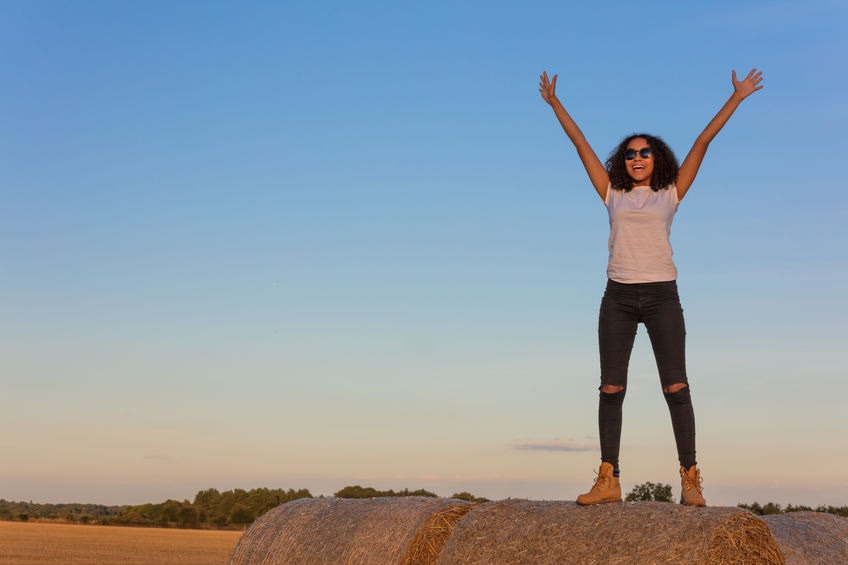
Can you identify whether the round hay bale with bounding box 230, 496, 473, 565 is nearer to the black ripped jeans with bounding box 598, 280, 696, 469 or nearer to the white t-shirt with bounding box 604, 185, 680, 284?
the black ripped jeans with bounding box 598, 280, 696, 469

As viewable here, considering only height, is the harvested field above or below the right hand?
below

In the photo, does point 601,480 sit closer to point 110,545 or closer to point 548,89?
point 548,89

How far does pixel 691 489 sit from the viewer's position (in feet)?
22.3

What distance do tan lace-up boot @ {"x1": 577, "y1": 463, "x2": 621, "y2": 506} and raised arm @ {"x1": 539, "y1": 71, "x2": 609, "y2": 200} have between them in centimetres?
199

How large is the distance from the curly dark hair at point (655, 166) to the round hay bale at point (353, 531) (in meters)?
4.12

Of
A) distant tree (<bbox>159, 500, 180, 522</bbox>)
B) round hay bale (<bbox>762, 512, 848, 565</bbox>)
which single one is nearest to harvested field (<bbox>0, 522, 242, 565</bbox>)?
distant tree (<bbox>159, 500, 180, 522</bbox>)

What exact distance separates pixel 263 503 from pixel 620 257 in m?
31.0

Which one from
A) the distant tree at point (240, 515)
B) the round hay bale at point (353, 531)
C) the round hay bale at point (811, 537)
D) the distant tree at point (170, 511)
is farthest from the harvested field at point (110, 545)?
the round hay bale at point (811, 537)

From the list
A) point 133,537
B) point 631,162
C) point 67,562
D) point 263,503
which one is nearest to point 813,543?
point 631,162

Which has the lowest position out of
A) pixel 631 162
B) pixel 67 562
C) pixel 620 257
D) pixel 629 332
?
pixel 67 562

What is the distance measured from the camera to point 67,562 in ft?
69.0

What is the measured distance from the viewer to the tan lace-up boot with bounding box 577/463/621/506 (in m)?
6.90

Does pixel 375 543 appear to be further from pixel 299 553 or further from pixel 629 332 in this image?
pixel 629 332

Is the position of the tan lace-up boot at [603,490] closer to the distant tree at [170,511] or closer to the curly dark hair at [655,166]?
the curly dark hair at [655,166]
